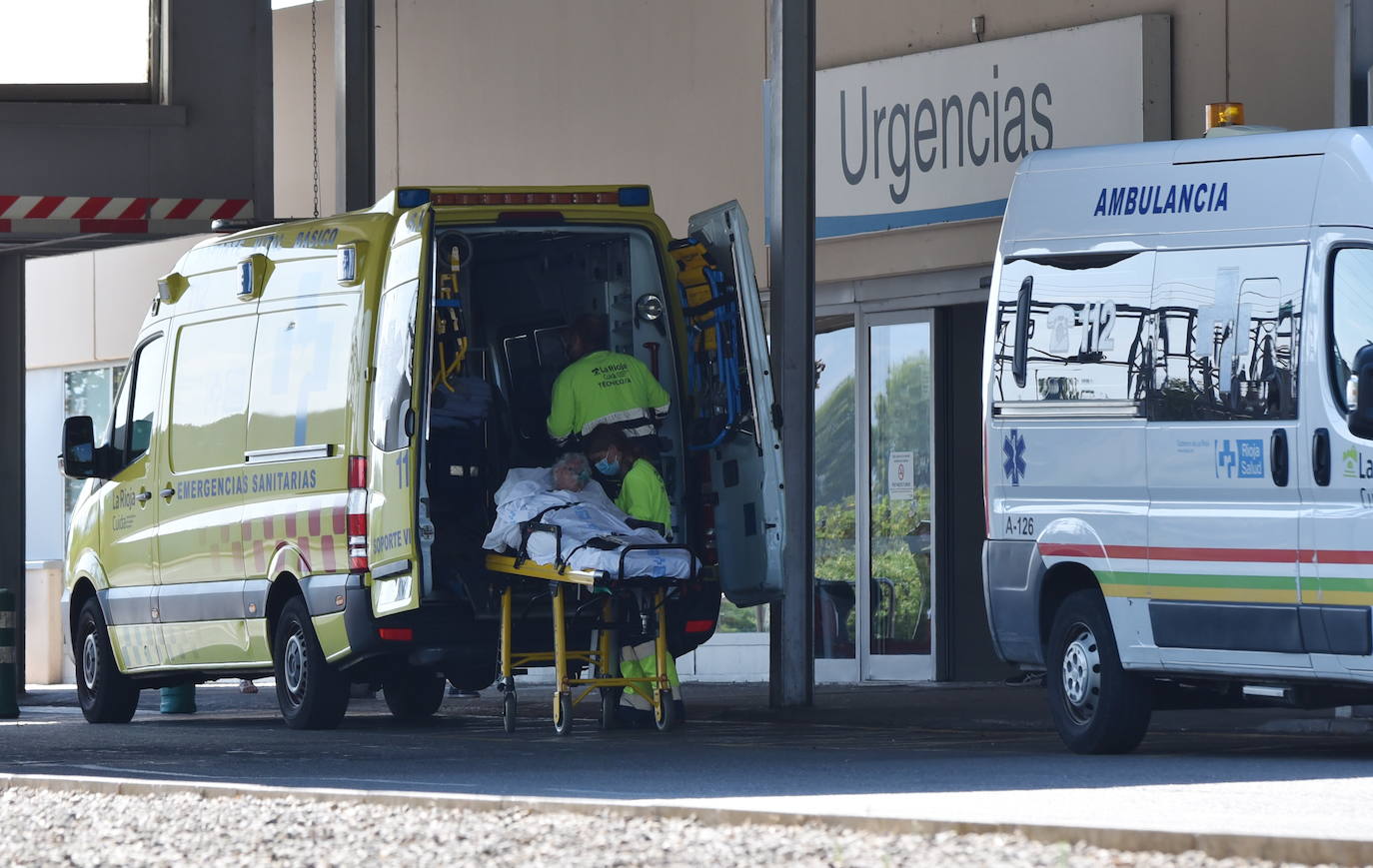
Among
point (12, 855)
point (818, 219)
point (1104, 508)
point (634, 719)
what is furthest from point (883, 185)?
point (12, 855)

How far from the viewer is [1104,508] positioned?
1142 cm

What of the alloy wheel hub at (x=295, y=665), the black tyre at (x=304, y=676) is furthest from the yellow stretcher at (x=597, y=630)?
the alloy wheel hub at (x=295, y=665)

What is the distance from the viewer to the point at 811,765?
35.6 ft

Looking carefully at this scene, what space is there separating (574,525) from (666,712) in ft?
4.04

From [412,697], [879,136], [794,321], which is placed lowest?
[412,697]

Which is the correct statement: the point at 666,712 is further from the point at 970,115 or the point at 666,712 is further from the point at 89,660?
the point at 970,115

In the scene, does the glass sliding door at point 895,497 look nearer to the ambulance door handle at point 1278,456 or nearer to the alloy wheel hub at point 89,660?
the alloy wheel hub at point 89,660

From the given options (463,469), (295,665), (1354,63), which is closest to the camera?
(1354,63)

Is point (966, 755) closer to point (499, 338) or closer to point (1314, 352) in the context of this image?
point (1314, 352)

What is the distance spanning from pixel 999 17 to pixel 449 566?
6.70 metres

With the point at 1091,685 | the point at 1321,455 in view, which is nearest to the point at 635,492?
the point at 1091,685

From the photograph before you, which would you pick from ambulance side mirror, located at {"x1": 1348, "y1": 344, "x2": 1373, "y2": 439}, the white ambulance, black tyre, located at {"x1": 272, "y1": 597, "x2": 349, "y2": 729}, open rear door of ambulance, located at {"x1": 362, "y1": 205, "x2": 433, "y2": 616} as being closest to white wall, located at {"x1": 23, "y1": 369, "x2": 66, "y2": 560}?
black tyre, located at {"x1": 272, "y1": 597, "x2": 349, "y2": 729}

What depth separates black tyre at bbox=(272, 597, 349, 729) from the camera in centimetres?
1437

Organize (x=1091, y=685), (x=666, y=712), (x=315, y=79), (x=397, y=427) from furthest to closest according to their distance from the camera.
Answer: (x=315, y=79) < (x=666, y=712) < (x=397, y=427) < (x=1091, y=685)
